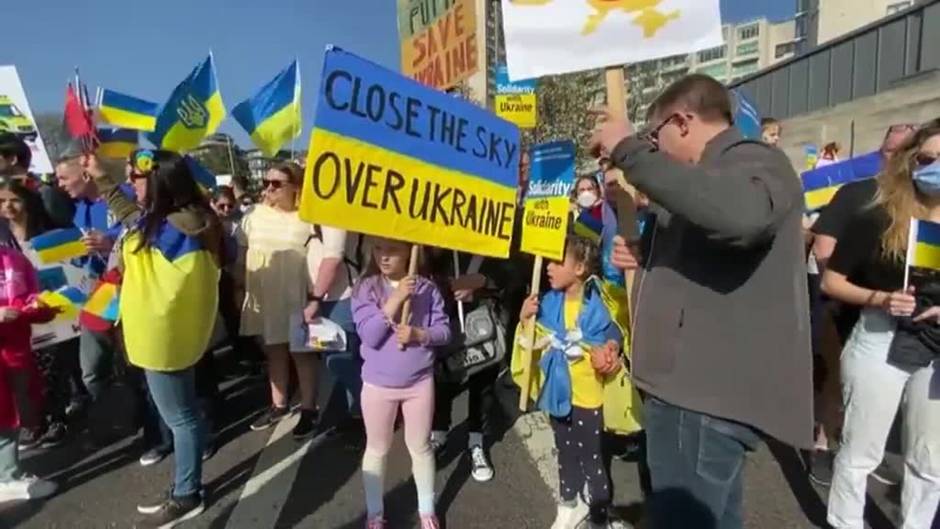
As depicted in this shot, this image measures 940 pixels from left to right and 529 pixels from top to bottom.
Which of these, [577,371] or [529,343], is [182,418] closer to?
[529,343]

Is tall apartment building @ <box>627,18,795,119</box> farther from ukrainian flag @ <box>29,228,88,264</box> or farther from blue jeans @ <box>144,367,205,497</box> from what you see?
blue jeans @ <box>144,367,205,497</box>

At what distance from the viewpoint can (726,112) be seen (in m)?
1.88

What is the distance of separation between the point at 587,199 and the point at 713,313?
4.31 meters

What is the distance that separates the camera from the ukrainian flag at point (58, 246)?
3.78 metres

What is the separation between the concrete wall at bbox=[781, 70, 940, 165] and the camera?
606 inches

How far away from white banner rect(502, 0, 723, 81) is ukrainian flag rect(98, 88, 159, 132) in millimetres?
3503

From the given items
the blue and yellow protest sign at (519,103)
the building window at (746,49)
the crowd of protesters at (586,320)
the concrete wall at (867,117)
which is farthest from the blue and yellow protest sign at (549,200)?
the building window at (746,49)

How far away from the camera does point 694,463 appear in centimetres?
196

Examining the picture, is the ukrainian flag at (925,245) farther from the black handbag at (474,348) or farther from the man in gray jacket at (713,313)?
the black handbag at (474,348)

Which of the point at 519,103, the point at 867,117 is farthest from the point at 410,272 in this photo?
the point at 867,117

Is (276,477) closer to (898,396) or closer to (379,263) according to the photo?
(379,263)

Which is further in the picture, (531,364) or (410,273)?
(531,364)

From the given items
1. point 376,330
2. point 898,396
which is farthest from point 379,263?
point 898,396

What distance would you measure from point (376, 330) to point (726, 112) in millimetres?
1732
